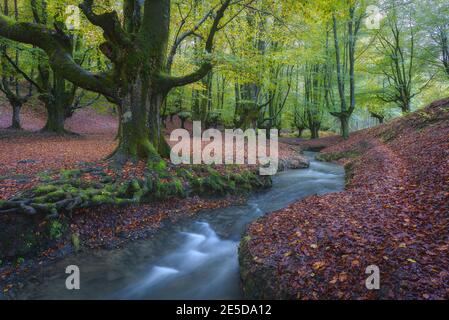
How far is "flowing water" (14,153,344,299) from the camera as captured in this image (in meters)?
5.43

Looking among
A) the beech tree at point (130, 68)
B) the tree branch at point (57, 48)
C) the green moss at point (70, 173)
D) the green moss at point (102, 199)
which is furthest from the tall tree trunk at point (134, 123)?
the green moss at point (102, 199)

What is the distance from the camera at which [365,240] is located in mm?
4852

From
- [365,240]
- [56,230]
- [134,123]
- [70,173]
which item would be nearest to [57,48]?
[134,123]

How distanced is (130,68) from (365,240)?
24.7 feet

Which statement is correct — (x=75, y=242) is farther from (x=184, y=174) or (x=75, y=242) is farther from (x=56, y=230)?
(x=184, y=174)

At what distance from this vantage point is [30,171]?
8375 millimetres

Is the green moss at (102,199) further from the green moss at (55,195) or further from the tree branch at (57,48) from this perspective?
the tree branch at (57,48)

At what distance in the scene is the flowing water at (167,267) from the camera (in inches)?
214

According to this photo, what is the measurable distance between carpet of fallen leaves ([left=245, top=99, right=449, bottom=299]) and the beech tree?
469cm

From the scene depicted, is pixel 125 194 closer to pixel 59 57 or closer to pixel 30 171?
pixel 30 171

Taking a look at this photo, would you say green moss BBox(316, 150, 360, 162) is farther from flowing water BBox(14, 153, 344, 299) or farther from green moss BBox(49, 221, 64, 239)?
green moss BBox(49, 221, 64, 239)

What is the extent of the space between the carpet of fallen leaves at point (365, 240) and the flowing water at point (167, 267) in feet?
3.02

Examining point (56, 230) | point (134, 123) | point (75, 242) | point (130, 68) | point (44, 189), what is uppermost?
point (130, 68)
